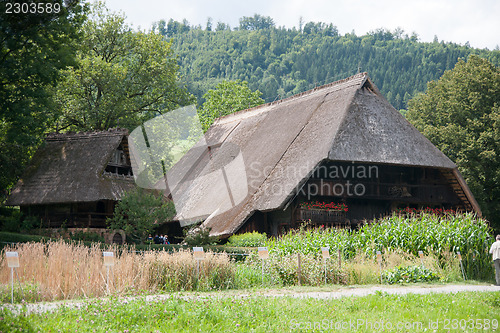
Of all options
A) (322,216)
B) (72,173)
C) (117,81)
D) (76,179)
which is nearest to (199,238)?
(322,216)

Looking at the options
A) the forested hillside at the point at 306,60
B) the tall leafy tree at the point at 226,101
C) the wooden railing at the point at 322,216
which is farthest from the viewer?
the forested hillside at the point at 306,60

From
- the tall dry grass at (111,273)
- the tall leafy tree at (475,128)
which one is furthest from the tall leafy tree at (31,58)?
the tall leafy tree at (475,128)

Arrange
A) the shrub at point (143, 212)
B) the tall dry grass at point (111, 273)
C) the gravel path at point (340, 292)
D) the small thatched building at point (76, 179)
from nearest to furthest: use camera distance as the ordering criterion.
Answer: the gravel path at point (340, 292), the tall dry grass at point (111, 273), the shrub at point (143, 212), the small thatched building at point (76, 179)

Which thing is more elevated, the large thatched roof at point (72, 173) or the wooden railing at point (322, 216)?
the large thatched roof at point (72, 173)

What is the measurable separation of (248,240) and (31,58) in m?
12.4

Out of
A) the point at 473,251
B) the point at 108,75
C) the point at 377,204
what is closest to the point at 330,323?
the point at 473,251

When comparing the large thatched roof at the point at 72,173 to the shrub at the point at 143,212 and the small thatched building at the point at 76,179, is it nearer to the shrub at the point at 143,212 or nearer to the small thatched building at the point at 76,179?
the small thatched building at the point at 76,179

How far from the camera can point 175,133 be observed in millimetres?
A: 43500

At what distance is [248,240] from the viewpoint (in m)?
25.4

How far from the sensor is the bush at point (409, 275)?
16.5 metres

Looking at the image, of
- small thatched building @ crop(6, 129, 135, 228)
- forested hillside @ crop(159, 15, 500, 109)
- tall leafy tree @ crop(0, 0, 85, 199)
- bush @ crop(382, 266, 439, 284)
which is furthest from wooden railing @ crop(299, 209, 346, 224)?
forested hillside @ crop(159, 15, 500, 109)

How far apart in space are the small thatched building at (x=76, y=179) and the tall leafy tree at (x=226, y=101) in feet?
60.9

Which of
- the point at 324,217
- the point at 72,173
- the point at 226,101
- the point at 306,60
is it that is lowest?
the point at 324,217

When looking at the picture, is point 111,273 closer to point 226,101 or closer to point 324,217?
point 324,217
